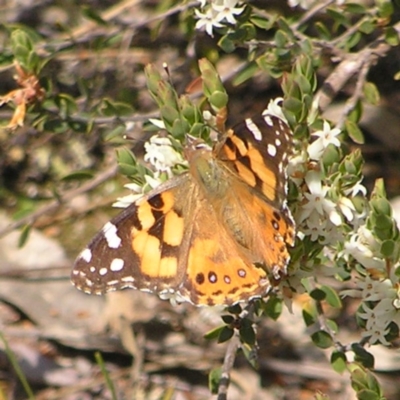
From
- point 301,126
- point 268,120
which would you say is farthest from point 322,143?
point 268,120

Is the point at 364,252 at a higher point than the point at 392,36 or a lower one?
lower

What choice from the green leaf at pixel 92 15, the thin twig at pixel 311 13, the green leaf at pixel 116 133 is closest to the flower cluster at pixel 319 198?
the thin twig at pixel 311 13

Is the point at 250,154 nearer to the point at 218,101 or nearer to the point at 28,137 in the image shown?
the point at 218,101

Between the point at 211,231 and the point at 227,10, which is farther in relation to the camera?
the point at 227,10

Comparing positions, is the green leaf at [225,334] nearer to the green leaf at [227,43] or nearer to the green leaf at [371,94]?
the green leaf at [227,43]

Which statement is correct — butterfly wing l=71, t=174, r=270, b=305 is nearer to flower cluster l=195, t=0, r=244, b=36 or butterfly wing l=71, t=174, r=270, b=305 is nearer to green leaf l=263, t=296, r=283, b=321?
green leaf l=263, t=296, r=283, b=321

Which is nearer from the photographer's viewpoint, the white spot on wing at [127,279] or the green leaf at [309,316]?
the white spot on wing at [127,279]

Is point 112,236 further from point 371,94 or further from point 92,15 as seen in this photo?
point 92,15
